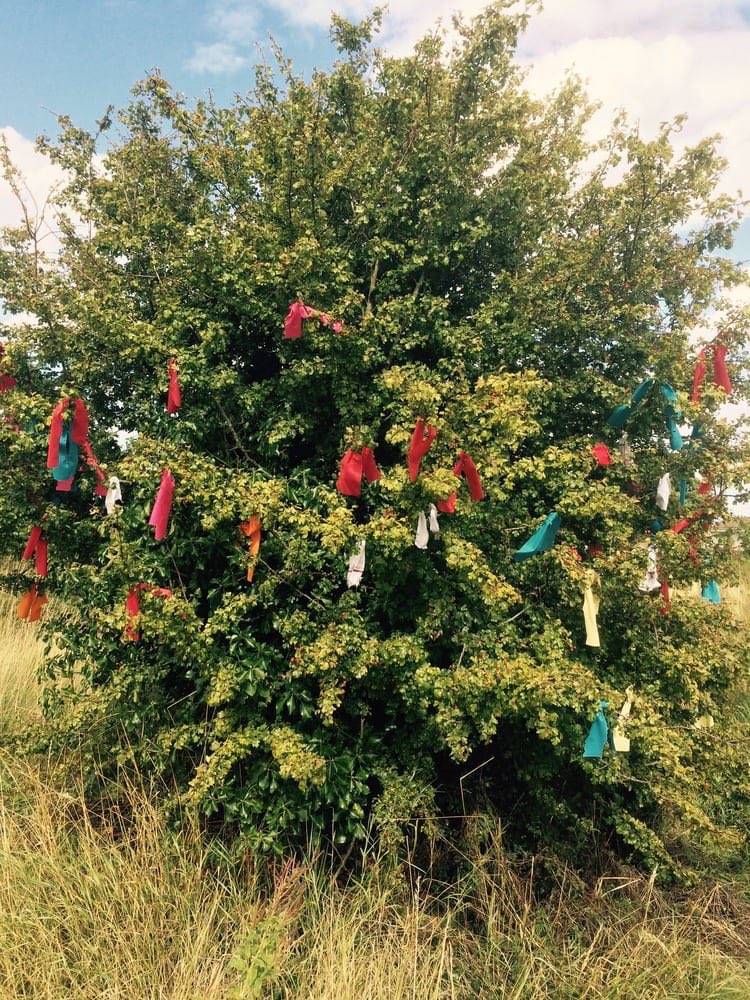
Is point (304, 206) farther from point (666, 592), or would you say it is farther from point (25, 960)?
point (25, 960)

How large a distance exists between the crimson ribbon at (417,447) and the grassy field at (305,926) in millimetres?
1826

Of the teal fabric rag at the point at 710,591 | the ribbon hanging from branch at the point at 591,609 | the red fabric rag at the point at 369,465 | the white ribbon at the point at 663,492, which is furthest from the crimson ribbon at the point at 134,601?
the teal fabric rag at the point at 710,591

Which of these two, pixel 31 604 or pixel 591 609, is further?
pixel 31 604

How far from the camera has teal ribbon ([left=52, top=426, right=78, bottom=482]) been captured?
124 inches

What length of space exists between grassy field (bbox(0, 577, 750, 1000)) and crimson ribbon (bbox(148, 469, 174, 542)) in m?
1.37

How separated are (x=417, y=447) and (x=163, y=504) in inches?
45.9

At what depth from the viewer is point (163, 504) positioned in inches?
112

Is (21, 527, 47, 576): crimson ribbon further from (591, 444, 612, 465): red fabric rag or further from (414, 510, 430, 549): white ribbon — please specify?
(591, 444, 612, 465): red fabric rag

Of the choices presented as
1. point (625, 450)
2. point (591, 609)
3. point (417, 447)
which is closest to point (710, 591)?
point (625, 450)

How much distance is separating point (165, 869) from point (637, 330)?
3.73 meters

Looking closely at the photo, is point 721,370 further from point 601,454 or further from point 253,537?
point 253,537

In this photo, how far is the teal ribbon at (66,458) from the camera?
315 cm

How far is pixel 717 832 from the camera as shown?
287 cm

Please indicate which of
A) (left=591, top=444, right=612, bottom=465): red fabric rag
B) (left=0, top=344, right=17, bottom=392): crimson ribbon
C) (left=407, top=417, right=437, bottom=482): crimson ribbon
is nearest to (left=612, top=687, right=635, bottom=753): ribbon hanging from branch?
(left=591, top=444, right=612, bottom=465): red fabric rag
